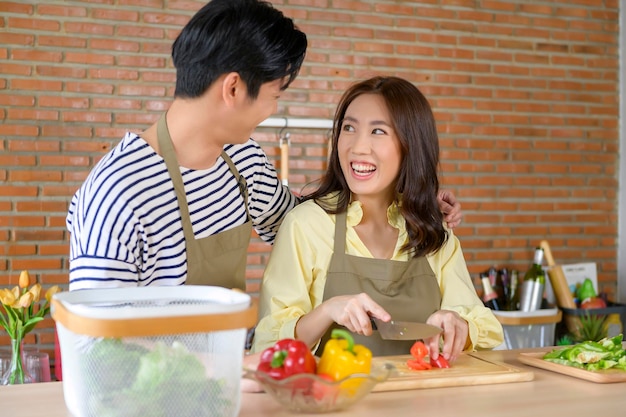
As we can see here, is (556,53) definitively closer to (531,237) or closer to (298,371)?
(531,237)

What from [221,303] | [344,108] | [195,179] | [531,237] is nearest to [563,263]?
[531,237]

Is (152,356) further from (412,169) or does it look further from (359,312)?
(412,169)

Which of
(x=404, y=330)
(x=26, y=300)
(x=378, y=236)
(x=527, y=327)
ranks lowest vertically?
(x=527, y=327)

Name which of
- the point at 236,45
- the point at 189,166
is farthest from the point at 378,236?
the point at 236,45

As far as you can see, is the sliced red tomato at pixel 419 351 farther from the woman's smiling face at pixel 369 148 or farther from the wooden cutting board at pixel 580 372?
the woman's smiling face at pixel 369 148

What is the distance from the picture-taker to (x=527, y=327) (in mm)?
4707

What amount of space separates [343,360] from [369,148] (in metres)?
0.93

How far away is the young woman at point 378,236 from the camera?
7.69ft

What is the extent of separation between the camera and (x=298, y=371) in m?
1.60

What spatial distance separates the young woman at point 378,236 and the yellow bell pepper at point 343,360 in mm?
576

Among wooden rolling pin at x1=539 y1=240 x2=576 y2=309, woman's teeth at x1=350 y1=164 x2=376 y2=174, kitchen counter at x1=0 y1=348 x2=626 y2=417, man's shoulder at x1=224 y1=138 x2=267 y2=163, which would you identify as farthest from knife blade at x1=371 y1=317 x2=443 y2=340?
wooden rolling pin at x1=539 y1=240 x2=576 y2=309

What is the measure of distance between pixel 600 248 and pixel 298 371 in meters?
4.40

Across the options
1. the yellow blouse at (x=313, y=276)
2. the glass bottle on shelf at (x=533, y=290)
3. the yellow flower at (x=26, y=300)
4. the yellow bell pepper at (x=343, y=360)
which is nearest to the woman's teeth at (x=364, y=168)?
the yellow blouse at (x=313, y=276)

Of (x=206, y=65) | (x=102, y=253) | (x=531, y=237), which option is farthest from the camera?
(x=531, y=237)
